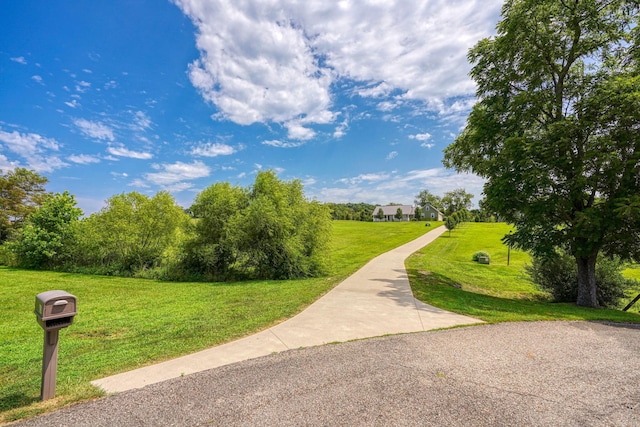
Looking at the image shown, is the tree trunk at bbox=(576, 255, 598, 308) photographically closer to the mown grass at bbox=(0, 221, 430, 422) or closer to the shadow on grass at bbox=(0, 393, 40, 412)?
the mown grass at bbox=(0, 221, 430, 422)

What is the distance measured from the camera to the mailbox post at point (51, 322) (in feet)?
9.16

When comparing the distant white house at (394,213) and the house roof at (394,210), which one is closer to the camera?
the distant white house at (394,213)

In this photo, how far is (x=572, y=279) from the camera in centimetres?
1006

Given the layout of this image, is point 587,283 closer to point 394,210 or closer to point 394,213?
point 394,213

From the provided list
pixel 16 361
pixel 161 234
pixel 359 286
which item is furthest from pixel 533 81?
pixel 161 234

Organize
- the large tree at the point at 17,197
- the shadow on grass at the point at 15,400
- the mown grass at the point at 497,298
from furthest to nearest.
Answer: the large tree at the point at 17,197 < the mown grass at the point at 497,298 < the shadow on grass at the point at 15,400

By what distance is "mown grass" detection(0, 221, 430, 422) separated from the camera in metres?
3.29

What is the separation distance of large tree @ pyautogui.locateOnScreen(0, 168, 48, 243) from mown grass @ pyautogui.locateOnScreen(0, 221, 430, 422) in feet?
68.0

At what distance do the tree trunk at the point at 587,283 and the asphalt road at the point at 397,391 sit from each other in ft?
17.7

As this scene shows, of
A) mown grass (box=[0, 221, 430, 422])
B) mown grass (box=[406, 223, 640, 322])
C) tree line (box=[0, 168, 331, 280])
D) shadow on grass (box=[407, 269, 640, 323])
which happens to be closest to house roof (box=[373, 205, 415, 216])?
mown grass (box=[406, 223, 640, 322])

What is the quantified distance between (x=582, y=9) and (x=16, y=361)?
16244 millimetres

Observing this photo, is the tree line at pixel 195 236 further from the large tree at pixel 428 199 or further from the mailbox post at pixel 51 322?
the large tree at pixel 428 199

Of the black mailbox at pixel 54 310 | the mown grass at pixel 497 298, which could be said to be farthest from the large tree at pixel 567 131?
the black mailbox at pixel 54 310

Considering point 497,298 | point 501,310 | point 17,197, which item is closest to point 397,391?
point 501,310
